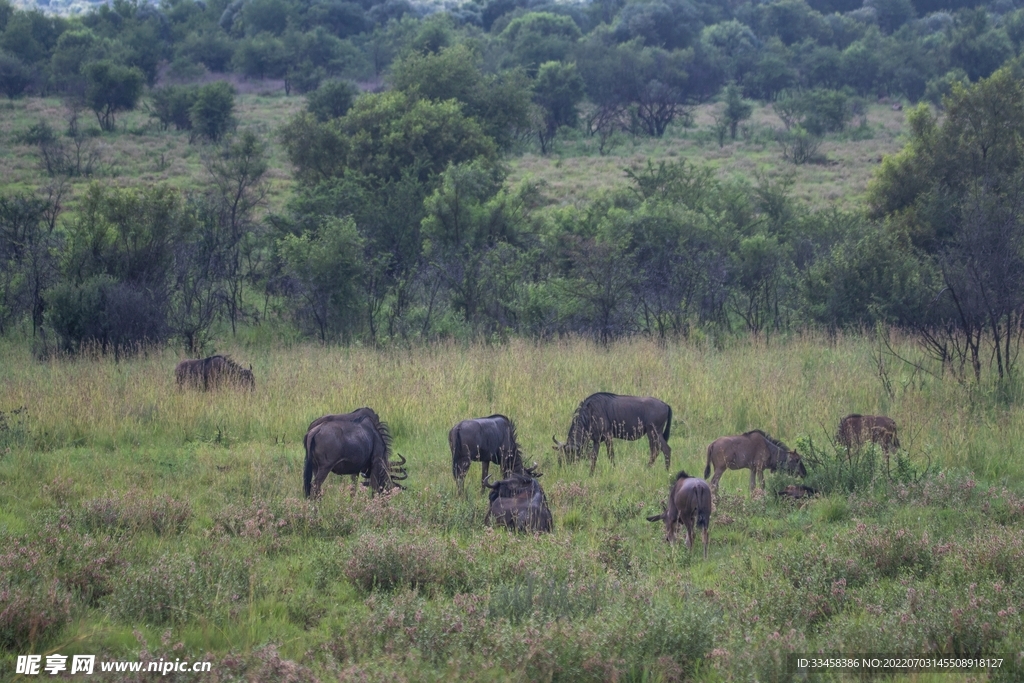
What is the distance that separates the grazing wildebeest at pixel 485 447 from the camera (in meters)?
7.81

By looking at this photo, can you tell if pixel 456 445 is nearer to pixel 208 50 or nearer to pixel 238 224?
pixel 238 224

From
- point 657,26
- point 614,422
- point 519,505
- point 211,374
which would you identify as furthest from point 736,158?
point 519,505

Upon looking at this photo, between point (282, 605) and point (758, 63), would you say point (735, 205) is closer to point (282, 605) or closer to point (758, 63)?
point (282, 605)

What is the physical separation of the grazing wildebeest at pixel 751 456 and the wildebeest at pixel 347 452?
268 cm

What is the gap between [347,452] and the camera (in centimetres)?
733

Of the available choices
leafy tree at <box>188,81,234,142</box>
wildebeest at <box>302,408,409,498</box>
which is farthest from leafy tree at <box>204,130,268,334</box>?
leafy tree at <box>188,81,234,142</box>

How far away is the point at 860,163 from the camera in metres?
34.9

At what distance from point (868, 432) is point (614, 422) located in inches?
92.6

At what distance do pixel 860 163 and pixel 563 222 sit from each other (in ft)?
62.8

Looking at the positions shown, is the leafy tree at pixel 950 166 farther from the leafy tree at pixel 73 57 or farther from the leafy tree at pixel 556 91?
the leafy tree at pixel 73 57

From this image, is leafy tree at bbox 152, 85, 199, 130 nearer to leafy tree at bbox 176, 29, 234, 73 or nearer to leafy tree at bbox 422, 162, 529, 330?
leafy tree at bbox 176, 29, 234, 73

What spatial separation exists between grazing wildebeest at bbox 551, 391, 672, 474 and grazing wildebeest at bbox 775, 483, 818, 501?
4.55 ft

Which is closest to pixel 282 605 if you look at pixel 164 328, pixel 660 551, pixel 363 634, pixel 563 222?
pixel 363 634

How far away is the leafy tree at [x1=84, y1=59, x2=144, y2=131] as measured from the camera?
130ft
